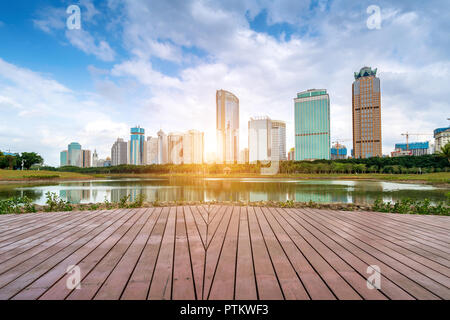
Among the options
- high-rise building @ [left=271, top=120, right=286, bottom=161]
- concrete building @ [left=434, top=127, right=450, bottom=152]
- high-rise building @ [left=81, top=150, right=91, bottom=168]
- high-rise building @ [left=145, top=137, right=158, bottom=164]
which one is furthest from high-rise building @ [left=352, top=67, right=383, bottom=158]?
high-rise building @ [left=81, top=150, right=91, bottom=168]

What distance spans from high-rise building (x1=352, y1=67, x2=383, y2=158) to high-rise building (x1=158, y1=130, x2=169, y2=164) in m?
80.5

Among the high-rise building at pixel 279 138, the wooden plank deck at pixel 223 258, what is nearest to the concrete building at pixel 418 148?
the high-rise building at pixel 279 138

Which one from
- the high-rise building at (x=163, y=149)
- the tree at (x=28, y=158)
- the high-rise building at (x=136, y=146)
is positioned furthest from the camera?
the high-rise building at (x=136, y=146)

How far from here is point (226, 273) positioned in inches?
58.4

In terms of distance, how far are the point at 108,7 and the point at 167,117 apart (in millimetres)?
18954

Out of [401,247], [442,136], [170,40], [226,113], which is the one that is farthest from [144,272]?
[442,136]

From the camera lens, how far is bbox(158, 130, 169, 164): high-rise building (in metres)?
90.1

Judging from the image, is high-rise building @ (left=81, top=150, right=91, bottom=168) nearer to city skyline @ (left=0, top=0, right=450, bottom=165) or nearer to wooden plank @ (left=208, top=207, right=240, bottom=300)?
city skyline @ (left=0, top=0, right=450, bottom=165)

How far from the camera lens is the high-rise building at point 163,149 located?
90.1 metres

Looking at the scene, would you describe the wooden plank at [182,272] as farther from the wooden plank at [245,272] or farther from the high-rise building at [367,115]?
the high-rise building at [367,115]

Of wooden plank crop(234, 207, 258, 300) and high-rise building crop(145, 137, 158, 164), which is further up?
high-rise building crop(145, 137, 158, 164)

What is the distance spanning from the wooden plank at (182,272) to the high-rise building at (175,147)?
8402 cm

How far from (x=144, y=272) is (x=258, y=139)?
78.8 metres
